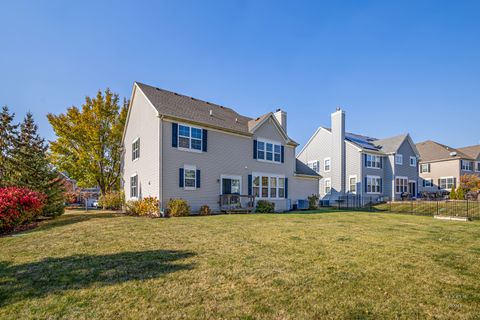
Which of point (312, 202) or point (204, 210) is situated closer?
point (204, 210)

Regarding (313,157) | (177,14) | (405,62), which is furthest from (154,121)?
(313,157)

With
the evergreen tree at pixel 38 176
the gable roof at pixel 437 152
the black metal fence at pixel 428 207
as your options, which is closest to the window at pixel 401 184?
the black metal fence at pixel 428 207

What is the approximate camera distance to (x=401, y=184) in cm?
3041

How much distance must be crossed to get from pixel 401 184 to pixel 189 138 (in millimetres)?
26394

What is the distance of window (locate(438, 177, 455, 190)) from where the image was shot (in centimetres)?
3466

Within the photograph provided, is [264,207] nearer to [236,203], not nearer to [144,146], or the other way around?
[236,203]

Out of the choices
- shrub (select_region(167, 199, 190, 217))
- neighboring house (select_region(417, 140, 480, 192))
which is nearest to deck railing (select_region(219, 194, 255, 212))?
shrub (select_region(167, 199, 190, 217))

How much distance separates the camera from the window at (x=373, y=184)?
2845 cm

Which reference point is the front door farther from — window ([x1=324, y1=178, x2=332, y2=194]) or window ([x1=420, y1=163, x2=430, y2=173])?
window ([x1=324, y1=178, x2=332, y2=194])

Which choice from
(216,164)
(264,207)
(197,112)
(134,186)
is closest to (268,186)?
(264,207)

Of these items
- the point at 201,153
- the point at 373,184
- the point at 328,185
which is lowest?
the point at 328,185

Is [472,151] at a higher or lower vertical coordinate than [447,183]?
higher

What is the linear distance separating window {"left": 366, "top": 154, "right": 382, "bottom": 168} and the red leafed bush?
94.4 ft

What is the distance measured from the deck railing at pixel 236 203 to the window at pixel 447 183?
31294mm
